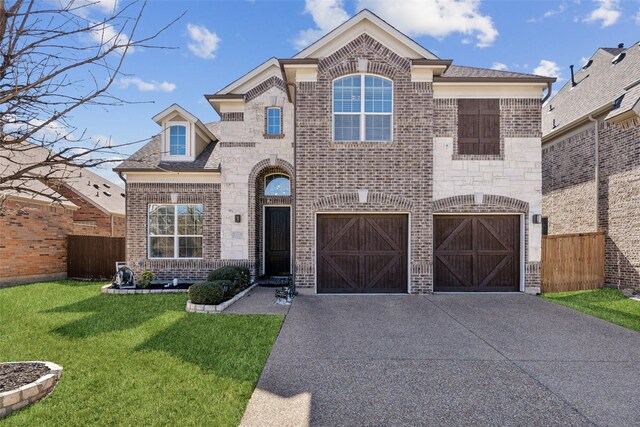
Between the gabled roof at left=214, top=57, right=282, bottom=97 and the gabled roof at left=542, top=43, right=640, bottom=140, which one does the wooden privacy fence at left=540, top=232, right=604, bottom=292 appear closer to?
the gabled roof at left=542, top=43, right=640, bottom=140

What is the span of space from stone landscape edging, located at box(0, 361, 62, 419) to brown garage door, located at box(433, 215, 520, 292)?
9198 mm

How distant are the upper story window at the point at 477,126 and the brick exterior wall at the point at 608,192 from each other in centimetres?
455

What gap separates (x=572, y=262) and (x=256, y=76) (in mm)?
12383

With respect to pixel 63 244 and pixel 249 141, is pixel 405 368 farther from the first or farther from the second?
pixel 63 244

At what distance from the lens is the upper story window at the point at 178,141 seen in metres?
12.8

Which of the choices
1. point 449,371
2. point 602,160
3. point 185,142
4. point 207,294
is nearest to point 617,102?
point 602,160

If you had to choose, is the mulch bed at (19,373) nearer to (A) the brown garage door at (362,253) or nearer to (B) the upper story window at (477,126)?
→ (A) the brown garage door at (362,253)

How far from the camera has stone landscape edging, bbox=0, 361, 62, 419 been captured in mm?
3732

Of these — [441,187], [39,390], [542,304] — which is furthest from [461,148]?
[39,390]

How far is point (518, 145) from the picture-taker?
1047cm

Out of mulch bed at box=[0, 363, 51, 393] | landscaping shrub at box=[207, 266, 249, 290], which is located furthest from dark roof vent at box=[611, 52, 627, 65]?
mulch bed at box=[0, 363, 51, 393]

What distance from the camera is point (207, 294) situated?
8.16 metres

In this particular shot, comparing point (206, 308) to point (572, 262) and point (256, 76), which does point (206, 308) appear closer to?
point (256, 76)

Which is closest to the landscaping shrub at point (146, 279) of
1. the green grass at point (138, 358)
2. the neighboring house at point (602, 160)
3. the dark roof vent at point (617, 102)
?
the green grass at point (138, 358)
